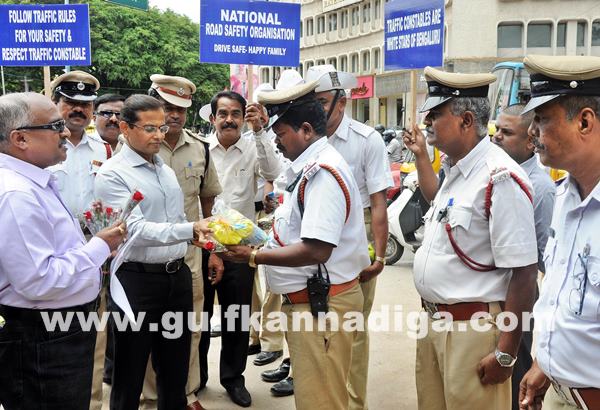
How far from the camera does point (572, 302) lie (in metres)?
1.97

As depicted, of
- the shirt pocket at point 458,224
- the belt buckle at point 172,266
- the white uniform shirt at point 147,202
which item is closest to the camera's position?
the shirt pocket at point 458,224

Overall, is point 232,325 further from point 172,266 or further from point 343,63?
point 343,63

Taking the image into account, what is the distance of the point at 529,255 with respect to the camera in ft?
8.45

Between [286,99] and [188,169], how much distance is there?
158 centimetres

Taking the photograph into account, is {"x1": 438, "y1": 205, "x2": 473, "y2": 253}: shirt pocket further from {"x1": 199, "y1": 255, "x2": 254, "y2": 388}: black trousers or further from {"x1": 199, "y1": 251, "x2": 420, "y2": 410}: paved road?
{"x1": 199, "y1": 255, "x2": 254, "y2": 388}: black trousers

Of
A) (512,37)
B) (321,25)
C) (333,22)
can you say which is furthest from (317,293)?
(321,25)

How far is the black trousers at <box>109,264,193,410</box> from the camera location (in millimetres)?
3551

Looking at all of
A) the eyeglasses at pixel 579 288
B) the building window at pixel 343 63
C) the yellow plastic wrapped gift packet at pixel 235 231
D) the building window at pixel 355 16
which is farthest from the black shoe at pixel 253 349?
the building window at pixel 343 63

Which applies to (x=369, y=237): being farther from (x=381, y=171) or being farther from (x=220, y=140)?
(x=220, y=140)

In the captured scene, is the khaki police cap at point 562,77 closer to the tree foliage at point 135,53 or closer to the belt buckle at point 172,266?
the belt buckle at point 172,266

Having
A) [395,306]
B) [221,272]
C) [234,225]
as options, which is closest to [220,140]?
[221,272]

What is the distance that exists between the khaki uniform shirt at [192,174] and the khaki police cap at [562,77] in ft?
9.06

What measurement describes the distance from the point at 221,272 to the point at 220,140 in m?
1.15

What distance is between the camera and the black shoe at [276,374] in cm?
479
